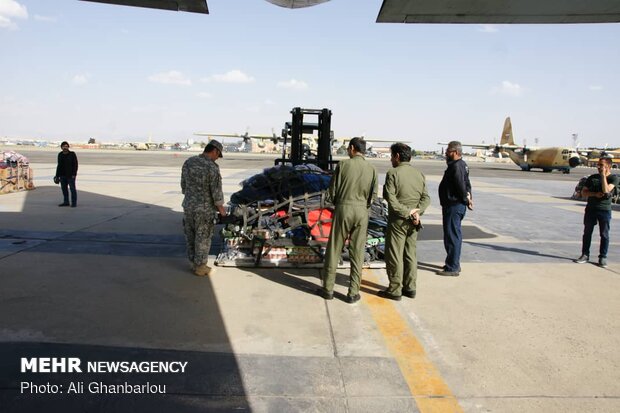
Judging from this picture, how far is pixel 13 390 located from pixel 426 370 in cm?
295

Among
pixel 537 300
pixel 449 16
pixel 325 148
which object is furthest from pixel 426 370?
pixel 325 148

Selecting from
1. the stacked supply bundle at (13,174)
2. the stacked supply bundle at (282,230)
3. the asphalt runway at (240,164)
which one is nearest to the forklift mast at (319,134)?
the stacked supply bundle at (282,230)

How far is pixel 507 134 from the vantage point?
173ft

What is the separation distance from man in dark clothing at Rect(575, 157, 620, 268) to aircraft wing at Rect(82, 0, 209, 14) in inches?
240

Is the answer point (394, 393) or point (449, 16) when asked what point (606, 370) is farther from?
point (449, 16)

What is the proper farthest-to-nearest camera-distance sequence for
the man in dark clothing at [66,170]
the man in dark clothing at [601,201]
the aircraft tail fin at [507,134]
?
the aircraft tail fin at [507,134] < the man in dark clothing at [66,170] < the man in dark clothing at [601,201]

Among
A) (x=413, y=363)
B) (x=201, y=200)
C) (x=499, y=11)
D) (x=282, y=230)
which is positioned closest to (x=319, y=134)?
(x=282, y=230)

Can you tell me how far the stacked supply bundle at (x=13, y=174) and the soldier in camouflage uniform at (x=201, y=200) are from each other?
402 inches

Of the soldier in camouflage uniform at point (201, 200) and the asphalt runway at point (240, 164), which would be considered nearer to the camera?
the soldier in camouflage uniform at point (201, 200)

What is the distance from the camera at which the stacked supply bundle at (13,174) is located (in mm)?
12499

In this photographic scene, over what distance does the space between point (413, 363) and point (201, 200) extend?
3329 millimetres

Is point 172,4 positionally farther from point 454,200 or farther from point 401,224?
point 454,200

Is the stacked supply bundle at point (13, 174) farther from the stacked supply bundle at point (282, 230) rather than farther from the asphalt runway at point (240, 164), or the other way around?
the asphalt runway at point (240, 164)

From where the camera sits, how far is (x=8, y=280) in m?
4.98
